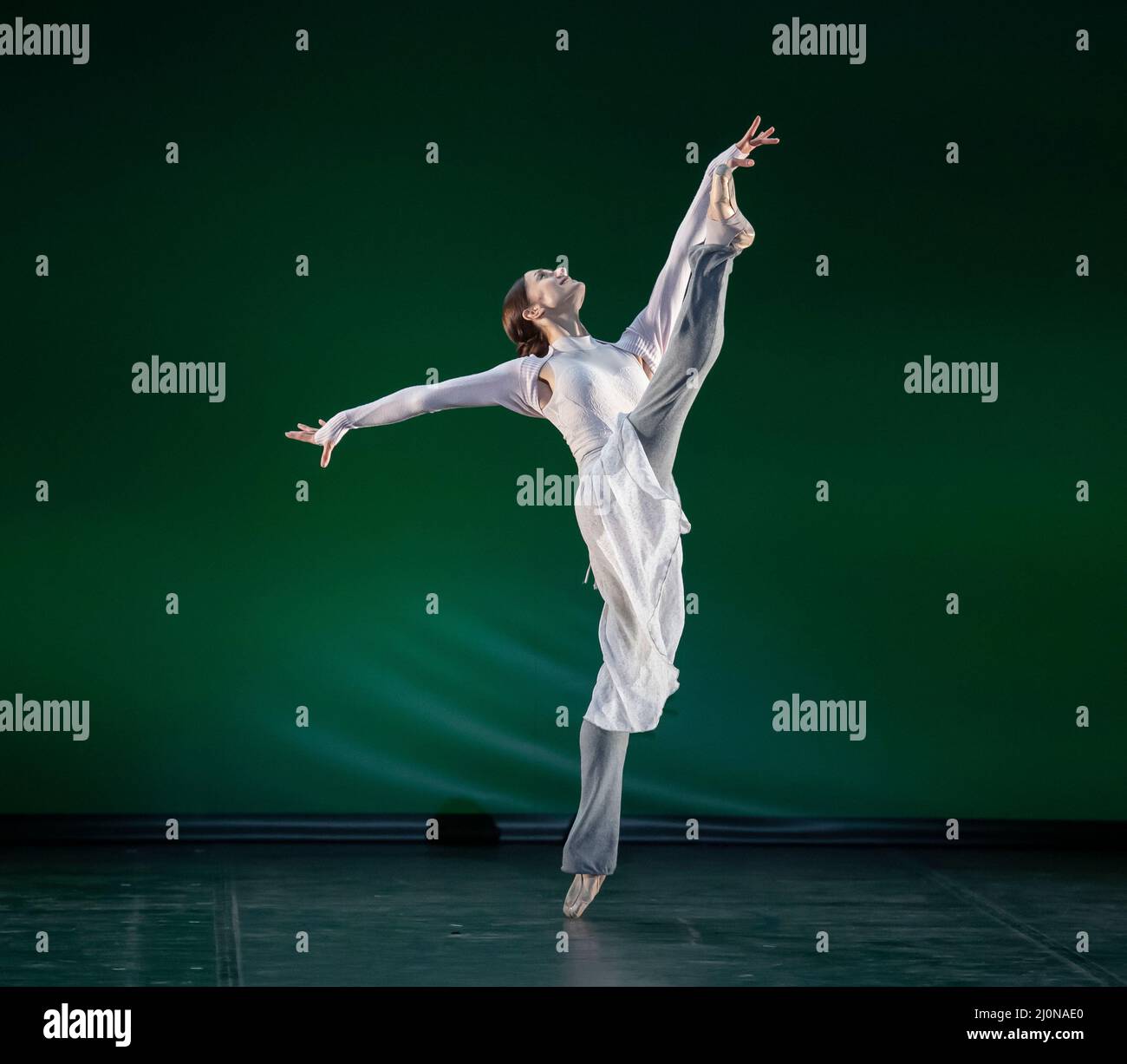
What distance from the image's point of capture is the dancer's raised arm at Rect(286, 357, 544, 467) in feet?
15.1

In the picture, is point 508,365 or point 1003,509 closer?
point 508,365

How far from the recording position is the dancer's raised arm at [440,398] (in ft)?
15.1

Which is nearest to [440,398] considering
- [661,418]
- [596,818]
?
[661,418]

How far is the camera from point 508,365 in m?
4.67

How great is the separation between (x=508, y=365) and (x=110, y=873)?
82.9 inches

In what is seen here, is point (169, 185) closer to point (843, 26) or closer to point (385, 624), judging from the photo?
point (385, 624)

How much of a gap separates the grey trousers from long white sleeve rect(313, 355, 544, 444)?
38cm

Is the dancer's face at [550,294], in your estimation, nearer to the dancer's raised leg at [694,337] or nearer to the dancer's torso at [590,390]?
the dancer's torso at [590,390]

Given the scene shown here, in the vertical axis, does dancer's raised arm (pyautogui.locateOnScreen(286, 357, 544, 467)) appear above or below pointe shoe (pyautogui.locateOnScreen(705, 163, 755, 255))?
below

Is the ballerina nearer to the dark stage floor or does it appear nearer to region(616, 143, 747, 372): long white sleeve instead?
region(616, 143, 747, 372): long white sleeve

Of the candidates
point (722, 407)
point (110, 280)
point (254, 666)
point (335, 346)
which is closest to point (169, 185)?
point (110, 280)

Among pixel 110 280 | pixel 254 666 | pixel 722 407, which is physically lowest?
pixel 254 666

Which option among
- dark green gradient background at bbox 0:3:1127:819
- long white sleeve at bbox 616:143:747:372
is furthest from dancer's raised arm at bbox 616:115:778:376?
dark green gradient background at bbox 0:3:1127:819

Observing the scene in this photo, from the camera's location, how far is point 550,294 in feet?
15.7
